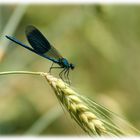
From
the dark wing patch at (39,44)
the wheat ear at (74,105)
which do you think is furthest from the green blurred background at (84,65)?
the wheat ear at (74,105)

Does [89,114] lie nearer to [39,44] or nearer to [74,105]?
[74,105]

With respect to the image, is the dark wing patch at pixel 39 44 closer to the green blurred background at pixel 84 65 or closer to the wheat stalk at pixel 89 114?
the wheat stalk at pixel 89 114

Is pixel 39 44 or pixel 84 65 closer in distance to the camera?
pixel 39 44

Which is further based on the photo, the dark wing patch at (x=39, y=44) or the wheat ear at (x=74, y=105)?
the dark wing patch at (x=39, y=44)

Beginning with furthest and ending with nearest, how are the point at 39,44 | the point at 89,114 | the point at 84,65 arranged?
the point at 84,65
the point at 39,44
the point at 89,114

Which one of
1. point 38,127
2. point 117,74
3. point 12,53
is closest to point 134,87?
point 117,74

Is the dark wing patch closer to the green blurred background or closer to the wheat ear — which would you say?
the wheat ear

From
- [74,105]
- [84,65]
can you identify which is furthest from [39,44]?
[84,65]

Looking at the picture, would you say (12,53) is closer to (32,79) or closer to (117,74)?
(32,79)
